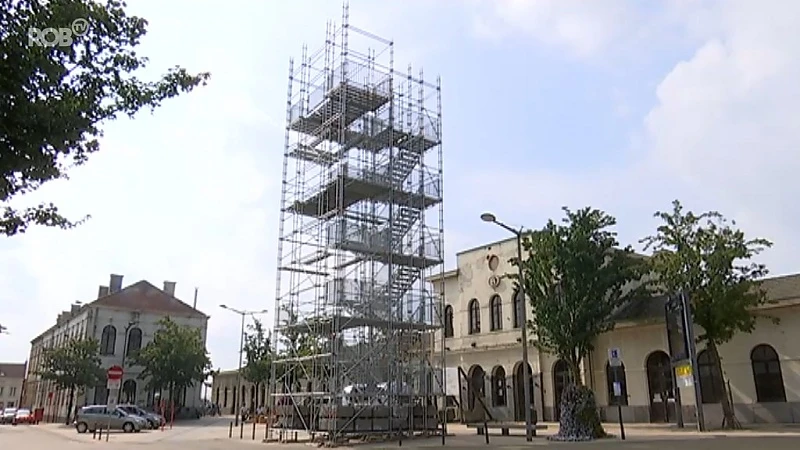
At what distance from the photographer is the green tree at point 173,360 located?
172 feet

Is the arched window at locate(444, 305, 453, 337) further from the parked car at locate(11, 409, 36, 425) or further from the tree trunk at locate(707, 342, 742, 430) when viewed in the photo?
the parked car at locate(11, 409, 36, 425)

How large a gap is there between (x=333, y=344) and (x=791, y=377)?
716 inches

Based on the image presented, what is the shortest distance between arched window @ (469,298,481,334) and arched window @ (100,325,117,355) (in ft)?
118

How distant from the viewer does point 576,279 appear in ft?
95.8

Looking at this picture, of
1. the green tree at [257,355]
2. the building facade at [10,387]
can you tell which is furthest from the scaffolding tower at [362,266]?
the building facade at [10,387]

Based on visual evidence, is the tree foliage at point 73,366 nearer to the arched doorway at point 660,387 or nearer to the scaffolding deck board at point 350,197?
the scaffolding deck board at point 350,197

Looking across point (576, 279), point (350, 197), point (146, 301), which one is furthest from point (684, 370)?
point (146, 301)

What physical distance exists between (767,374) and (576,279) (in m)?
8.59

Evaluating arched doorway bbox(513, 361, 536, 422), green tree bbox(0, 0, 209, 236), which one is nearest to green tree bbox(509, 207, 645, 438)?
arched doorway bbox(513, 361, 536, 422)

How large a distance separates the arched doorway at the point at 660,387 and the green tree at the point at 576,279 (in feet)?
12.2

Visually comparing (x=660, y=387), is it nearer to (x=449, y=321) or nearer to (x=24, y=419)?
(x=449, y=321)

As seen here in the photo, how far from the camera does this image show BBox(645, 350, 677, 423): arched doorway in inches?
1239

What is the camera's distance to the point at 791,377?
2780 cm

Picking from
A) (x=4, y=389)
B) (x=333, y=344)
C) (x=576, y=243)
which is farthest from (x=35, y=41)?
(x=4, y=389)
